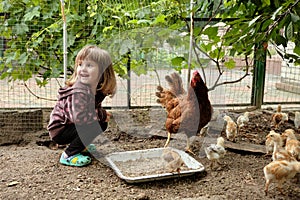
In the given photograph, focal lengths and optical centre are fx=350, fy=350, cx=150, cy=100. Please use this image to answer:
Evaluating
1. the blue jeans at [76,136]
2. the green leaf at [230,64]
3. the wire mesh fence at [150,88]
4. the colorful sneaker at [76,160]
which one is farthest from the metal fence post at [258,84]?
the colorful sneaker at [76,160]

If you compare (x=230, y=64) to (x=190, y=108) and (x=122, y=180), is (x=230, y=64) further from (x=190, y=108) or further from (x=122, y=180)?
(x=122, y=180)

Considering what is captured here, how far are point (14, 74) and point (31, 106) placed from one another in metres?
0.35

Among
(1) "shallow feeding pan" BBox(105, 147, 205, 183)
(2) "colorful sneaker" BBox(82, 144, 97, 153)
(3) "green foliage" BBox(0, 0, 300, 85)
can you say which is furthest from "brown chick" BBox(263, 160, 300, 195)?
(2) "colorful sneaker" BBox(82, 144, 97, 153)

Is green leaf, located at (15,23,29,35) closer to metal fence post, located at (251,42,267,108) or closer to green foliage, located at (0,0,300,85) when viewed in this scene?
green foliage, located at (0,0,300,85)

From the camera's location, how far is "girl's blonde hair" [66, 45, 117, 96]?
2.38 meters

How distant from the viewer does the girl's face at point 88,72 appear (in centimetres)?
237

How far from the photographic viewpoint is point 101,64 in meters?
2.41

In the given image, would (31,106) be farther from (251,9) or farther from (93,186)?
(251,9)

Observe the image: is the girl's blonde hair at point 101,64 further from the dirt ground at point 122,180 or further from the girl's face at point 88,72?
the dirt ground at point 122,180

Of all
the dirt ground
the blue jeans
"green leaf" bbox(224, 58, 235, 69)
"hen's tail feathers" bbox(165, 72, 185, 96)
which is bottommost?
the dirt ground

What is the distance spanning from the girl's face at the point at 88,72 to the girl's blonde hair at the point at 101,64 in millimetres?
28

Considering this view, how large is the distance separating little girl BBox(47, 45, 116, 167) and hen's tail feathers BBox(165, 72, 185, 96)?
41cm

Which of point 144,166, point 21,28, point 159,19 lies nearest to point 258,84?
point 159,19

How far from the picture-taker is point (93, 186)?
83.5 inches
